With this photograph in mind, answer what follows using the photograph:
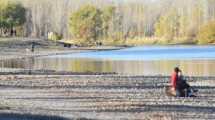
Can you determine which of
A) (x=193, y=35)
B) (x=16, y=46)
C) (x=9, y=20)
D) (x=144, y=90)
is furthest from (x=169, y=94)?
(x=193, y=35)

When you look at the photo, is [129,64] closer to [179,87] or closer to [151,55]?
[151,55]

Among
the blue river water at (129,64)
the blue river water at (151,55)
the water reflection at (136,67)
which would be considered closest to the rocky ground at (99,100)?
the water reflection at (136,67)

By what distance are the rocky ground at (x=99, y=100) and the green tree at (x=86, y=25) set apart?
429 feet

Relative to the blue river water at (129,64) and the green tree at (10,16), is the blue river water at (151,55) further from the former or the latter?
the green tree at (10,16)

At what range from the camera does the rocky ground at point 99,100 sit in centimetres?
2150

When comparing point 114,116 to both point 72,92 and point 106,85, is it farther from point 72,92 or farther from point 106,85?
point 106,85

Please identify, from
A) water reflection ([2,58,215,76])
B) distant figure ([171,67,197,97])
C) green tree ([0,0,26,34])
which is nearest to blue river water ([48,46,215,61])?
water reflection ([2,58,215,76])

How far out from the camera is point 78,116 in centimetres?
2084

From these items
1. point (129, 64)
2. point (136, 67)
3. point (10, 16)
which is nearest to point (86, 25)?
point (10, 16)

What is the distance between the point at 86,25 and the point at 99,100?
142m

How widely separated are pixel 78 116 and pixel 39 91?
11206mm

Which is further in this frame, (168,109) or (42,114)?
(168,109)

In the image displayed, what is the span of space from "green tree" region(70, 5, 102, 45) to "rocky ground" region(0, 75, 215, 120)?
131m

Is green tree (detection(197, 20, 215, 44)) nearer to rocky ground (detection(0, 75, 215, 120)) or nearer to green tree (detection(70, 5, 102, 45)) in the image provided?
green tree (detection(70, 5, 102, 45))
